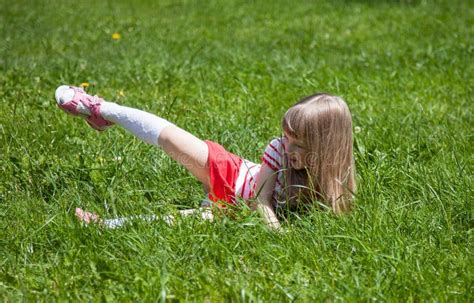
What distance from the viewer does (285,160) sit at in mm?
3428

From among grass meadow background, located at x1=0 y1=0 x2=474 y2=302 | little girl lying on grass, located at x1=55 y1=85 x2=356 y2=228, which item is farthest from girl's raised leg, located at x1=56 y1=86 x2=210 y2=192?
grass meadow background, located at x1=0 y1=0 x2=474 y2=302

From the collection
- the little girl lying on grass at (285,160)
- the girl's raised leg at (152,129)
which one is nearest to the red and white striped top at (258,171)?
the little girl lying on grass at (285,160)

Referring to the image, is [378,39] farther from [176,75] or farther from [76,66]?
[76,66]

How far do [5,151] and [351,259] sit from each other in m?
1.80

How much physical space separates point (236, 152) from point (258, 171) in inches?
18.9

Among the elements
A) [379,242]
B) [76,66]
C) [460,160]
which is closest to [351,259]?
[379,242]

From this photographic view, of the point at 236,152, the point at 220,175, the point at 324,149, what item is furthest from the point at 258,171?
the point at 236,152

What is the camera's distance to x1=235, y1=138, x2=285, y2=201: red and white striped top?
344 cm

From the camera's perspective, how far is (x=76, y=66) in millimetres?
5582

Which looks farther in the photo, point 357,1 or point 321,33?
point 357,1

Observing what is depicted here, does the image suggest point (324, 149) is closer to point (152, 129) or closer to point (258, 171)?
point (258, 171)

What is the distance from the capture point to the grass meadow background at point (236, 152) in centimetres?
273

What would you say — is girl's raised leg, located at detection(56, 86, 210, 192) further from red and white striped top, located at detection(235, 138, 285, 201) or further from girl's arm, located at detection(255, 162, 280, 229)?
girl's arm, located at detection(255, 162, 280, 229)

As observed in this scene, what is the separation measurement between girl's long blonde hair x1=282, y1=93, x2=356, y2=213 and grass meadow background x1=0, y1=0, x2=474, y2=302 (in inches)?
3.7
